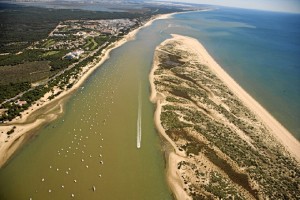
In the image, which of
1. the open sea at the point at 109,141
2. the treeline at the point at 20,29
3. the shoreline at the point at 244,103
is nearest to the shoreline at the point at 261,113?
the shoreline at the point at 244,103

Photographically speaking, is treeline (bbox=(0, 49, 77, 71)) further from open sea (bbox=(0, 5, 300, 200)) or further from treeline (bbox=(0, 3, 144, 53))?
open sea (bbox=(0, 5, 300, 200))

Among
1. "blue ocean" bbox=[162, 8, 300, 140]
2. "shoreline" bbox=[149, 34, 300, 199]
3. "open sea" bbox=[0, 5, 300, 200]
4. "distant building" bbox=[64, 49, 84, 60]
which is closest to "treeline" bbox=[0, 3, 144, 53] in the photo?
"distant building" bbox=[64, 49, 84, 60]

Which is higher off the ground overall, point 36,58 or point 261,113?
point 36,58

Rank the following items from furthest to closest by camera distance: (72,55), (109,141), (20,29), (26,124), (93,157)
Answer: (20,29) → (72,55) → (26,124) → (109,141) → (93,157)

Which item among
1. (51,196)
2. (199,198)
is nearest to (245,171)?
(199,198)

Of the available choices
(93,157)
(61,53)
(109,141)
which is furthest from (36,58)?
(93,157)

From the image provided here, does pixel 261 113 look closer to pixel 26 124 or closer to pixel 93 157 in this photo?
pixel 93 157

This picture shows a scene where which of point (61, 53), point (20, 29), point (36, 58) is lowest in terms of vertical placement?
point (36, 58)

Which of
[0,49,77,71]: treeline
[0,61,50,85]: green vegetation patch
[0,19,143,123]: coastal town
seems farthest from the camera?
[0,49,77,71]: treeline

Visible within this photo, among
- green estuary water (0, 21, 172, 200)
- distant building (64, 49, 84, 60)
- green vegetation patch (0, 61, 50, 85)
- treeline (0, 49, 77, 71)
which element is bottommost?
green estuary water (0, 21, 172, 200)

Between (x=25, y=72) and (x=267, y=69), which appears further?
(x=267, y=69)
